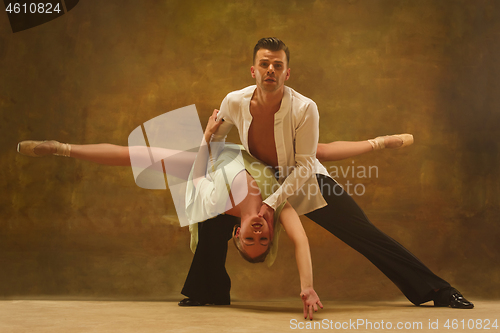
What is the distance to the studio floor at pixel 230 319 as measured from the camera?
202 centimetres

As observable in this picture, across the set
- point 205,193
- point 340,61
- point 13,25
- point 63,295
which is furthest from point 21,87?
point 340,61

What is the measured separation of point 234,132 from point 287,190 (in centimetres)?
172

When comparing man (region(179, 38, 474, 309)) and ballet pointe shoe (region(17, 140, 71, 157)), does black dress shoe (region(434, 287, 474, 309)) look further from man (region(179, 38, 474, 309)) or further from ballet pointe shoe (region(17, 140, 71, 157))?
ballet pointe shoe (region(17, 140, 71, 157))

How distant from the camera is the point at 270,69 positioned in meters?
2.44

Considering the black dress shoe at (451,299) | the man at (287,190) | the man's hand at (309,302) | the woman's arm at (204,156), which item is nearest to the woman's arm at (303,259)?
the man's hand at (309,302)

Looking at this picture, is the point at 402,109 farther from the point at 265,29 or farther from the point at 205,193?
the point at 205,193

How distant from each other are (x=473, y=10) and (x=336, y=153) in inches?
90.5

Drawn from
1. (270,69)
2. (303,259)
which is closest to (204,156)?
(270,69)

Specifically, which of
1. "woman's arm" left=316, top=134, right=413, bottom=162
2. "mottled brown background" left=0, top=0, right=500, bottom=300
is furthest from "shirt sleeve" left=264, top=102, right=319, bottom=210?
"mottled brown background" left=0, top=0, right=500, bottom=300

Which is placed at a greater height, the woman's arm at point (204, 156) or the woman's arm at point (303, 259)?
the woman's arm at point (204, 156)

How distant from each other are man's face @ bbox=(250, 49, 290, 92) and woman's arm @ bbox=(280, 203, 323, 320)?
2.24 ft

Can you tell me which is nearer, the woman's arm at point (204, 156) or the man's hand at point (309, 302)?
the man's hand at point (309, 302)

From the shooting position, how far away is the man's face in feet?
8.03

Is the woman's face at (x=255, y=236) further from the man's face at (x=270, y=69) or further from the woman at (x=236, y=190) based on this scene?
the man's face at (x=270, y=69)
